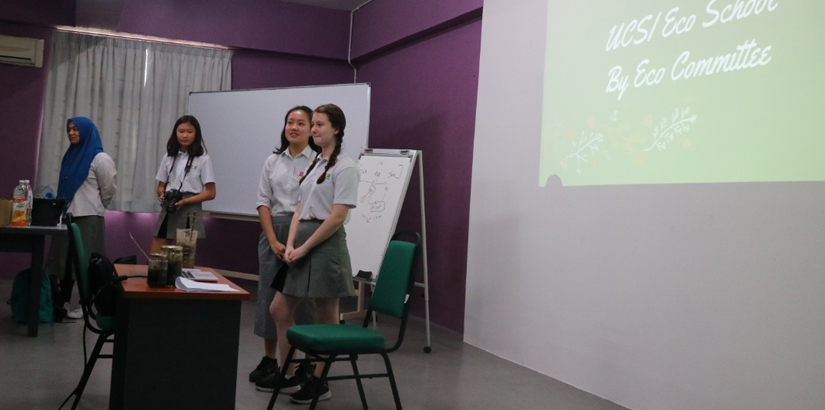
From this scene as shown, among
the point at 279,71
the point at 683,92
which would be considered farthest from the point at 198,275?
the point at 279,71

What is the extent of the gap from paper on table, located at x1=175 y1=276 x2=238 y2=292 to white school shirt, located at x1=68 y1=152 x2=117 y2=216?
8.91 ft

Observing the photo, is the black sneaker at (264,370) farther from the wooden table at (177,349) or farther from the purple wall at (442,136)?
the purple wall at (442,136)

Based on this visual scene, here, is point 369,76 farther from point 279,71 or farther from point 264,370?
point 264,370

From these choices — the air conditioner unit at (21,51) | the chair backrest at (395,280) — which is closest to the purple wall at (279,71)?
the air conditioner unit at (21,51)

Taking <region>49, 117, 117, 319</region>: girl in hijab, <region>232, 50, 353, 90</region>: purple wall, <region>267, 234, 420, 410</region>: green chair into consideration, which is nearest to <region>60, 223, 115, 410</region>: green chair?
<region>267, 234, 420, 410</region>: green chair

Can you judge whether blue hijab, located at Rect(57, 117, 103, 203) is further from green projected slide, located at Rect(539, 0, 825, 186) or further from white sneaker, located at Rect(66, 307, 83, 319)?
green projected slide, located at Rect(539, 0, 825, 186)

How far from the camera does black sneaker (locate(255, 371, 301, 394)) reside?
3543mm

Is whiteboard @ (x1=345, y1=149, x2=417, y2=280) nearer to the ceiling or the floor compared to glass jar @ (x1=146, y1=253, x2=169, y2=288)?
nearer to the ceiling

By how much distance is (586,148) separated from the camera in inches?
161

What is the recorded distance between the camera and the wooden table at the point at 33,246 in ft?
14.7

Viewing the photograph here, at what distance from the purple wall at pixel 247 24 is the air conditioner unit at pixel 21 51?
0.76 m

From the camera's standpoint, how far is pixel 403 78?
22.6ft

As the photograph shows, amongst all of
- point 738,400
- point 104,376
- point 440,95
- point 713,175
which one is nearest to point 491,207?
point 440,95

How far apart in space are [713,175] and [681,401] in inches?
40.9
